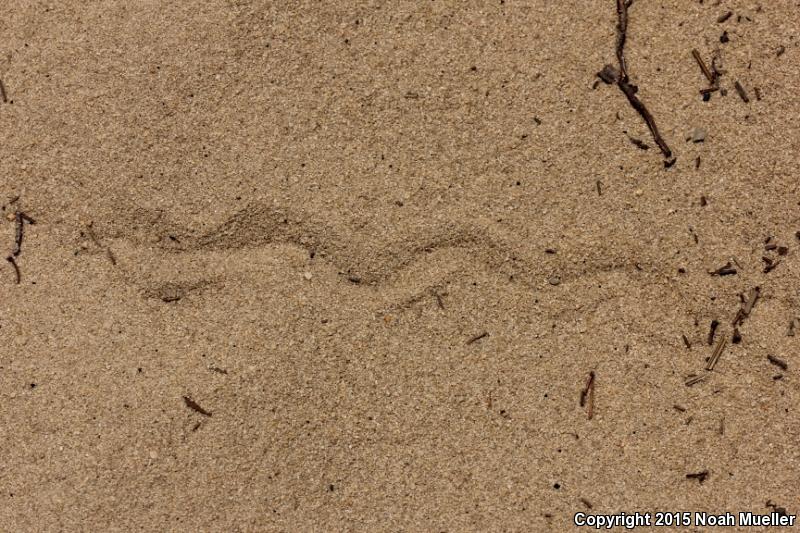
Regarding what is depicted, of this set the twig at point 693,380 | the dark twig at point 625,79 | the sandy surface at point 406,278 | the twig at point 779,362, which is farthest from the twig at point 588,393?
the dark twig at point 625,79

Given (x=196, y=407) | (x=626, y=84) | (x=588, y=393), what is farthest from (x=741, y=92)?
(x=196, y=407)

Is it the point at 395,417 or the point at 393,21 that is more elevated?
the point at 393,21

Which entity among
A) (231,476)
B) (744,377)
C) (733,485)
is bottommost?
(231,476)

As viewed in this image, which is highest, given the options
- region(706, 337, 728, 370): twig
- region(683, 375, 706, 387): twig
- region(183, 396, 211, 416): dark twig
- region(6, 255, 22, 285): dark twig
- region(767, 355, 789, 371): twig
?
region(767, 355, 789, 371): twig

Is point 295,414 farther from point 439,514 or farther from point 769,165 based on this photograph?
point 769,165

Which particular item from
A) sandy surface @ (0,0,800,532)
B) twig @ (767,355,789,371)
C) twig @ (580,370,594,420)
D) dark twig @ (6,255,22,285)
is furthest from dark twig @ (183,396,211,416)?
twig @ (767,355,789,371)

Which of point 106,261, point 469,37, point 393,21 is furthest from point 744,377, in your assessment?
point 106,261

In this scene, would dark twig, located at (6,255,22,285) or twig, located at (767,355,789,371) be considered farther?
dark twig, located at (6,255,22,285)

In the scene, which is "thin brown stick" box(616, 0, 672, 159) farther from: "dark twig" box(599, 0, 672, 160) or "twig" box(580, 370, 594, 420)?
"twig" box(580, 370, 594, 420)
